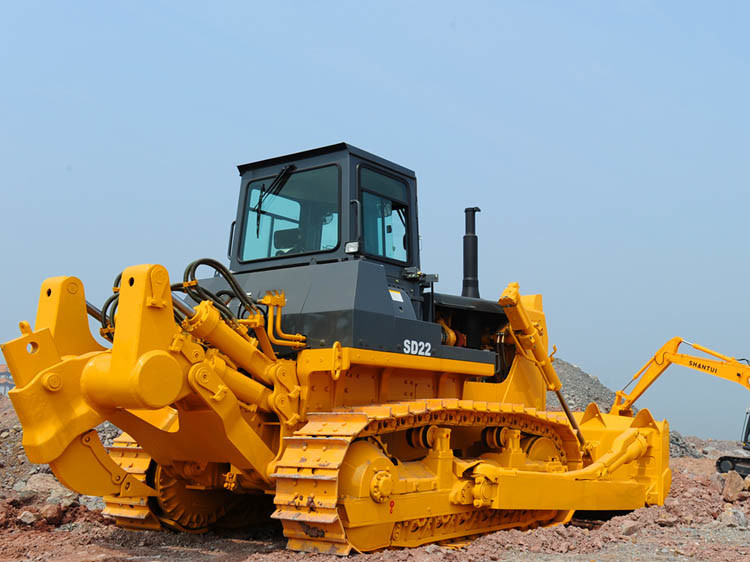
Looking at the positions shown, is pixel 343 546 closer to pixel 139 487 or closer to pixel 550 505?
pixel 139 487

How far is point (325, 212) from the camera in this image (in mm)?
8641

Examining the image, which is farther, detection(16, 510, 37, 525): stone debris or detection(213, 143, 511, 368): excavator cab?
detection(16, 510, 37, 525): stone debris

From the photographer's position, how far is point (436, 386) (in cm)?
891

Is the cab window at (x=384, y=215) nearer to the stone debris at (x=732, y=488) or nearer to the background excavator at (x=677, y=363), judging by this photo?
the stone debris at (x=732, y=488)

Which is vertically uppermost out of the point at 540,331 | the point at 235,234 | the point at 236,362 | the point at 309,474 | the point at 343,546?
the point at 235,234

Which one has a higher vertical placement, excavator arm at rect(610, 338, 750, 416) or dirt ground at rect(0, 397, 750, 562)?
excavator arm at rect(610, 338, 750, 416)

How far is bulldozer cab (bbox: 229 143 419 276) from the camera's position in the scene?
844 centimetres

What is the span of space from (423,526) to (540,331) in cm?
367

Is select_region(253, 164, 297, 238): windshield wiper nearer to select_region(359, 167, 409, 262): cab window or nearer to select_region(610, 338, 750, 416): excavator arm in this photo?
select_region(359, 167, 409, 262): cab window

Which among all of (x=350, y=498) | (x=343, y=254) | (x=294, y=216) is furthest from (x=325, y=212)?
(x=350, y=498)

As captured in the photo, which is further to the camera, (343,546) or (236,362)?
(236,362)

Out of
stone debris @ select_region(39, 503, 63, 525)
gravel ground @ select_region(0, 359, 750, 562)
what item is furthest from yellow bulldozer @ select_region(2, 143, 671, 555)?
stone debris @ select_region(39, 503, 63, 525)

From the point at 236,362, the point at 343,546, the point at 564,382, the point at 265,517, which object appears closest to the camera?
the point at 343,546

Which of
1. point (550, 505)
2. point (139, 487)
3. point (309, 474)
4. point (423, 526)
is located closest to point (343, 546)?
point (309, 474)
